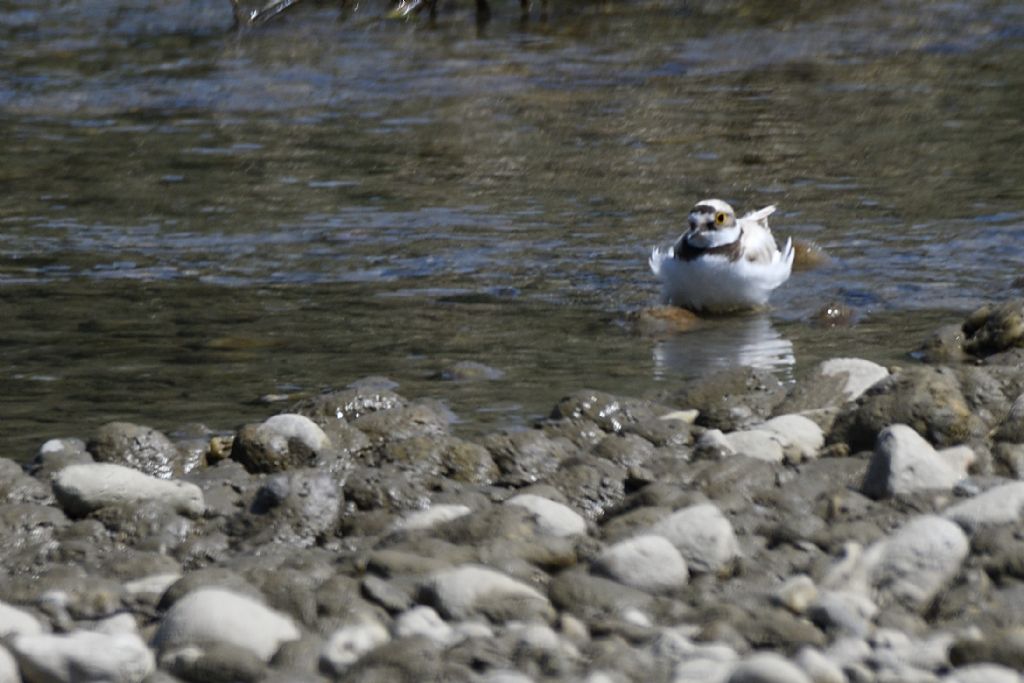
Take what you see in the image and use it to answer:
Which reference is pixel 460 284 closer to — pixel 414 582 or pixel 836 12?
pixel 414 582

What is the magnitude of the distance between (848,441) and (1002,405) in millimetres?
605

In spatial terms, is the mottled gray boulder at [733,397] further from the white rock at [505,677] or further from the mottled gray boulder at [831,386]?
the white rock at [505,677]

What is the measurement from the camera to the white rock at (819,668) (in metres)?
3.71

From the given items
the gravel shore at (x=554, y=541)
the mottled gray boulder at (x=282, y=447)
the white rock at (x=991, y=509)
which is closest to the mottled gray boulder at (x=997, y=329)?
the gravel shore at (x=554, y=541)

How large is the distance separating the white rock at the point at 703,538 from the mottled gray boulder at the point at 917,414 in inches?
52.0

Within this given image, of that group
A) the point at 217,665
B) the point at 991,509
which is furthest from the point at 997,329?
the point at 217,665

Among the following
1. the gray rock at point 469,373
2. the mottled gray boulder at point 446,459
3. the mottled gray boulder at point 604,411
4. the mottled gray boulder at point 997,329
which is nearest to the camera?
the mottled gray boulder at point 446,459

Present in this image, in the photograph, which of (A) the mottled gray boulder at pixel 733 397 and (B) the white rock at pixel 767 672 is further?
(A) the mottled gray boulder at pixel 733 397

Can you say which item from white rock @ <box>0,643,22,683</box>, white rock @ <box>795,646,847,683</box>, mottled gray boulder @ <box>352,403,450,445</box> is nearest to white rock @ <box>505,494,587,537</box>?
mottled gray boulder @ <box>352,403,450,445</box>

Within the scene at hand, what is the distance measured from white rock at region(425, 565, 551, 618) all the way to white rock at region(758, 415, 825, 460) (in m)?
1.82

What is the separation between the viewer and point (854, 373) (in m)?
6.79

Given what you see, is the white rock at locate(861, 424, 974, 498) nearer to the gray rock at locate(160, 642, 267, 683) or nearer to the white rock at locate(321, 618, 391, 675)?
the white rock at locate(321, 618, 391, 675)

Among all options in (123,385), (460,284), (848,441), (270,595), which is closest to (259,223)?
→ (460,284)

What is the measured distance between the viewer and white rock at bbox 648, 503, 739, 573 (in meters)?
4.69
